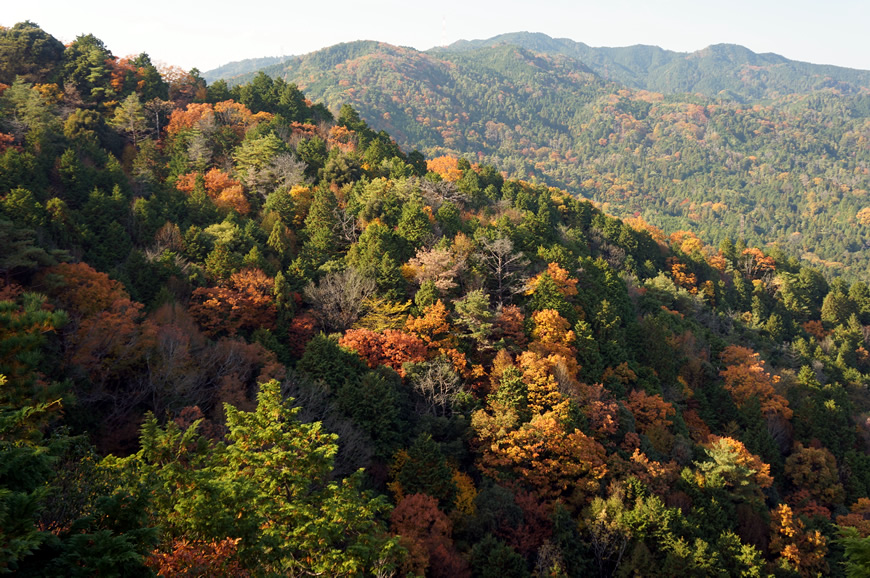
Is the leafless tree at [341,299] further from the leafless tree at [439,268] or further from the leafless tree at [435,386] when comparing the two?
the leafless tree at [435,386]

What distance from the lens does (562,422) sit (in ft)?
113

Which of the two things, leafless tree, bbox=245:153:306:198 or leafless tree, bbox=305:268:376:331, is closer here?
leafless tree, bbox=305:268:376:331

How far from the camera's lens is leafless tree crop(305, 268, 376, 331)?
42.2 meters

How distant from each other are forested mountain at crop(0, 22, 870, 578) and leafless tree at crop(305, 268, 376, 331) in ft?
0.80

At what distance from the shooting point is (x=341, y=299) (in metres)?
42.5

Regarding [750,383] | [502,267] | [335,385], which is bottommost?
[750,383]

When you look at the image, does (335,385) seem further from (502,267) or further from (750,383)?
(750,383)

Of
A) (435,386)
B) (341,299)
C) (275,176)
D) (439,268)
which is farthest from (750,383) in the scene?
(275,176)

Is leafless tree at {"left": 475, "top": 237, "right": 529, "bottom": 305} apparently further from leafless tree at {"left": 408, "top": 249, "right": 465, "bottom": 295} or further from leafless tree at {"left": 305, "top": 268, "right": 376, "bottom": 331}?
leafless tree at {"left": 305, "top": 268, "right": 376, "bottom": 331}

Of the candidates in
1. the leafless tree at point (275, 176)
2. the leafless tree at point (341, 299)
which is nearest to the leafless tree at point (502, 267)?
the leafless tree at point (341, 299)

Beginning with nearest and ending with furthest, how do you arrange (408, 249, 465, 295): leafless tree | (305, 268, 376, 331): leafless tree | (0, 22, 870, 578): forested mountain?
(0, 22, 870, 578): forested mountain
(305, 268, 376, 331): leafless tree
(408, 249, 465, 295): leafless tree

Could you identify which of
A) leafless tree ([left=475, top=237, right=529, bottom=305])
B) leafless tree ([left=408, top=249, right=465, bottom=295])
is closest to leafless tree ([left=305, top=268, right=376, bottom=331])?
leafless tree ([left=408, top=249, right=465, bottom=295])

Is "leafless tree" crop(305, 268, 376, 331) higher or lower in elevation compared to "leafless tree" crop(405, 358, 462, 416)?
higher

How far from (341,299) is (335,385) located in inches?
408
